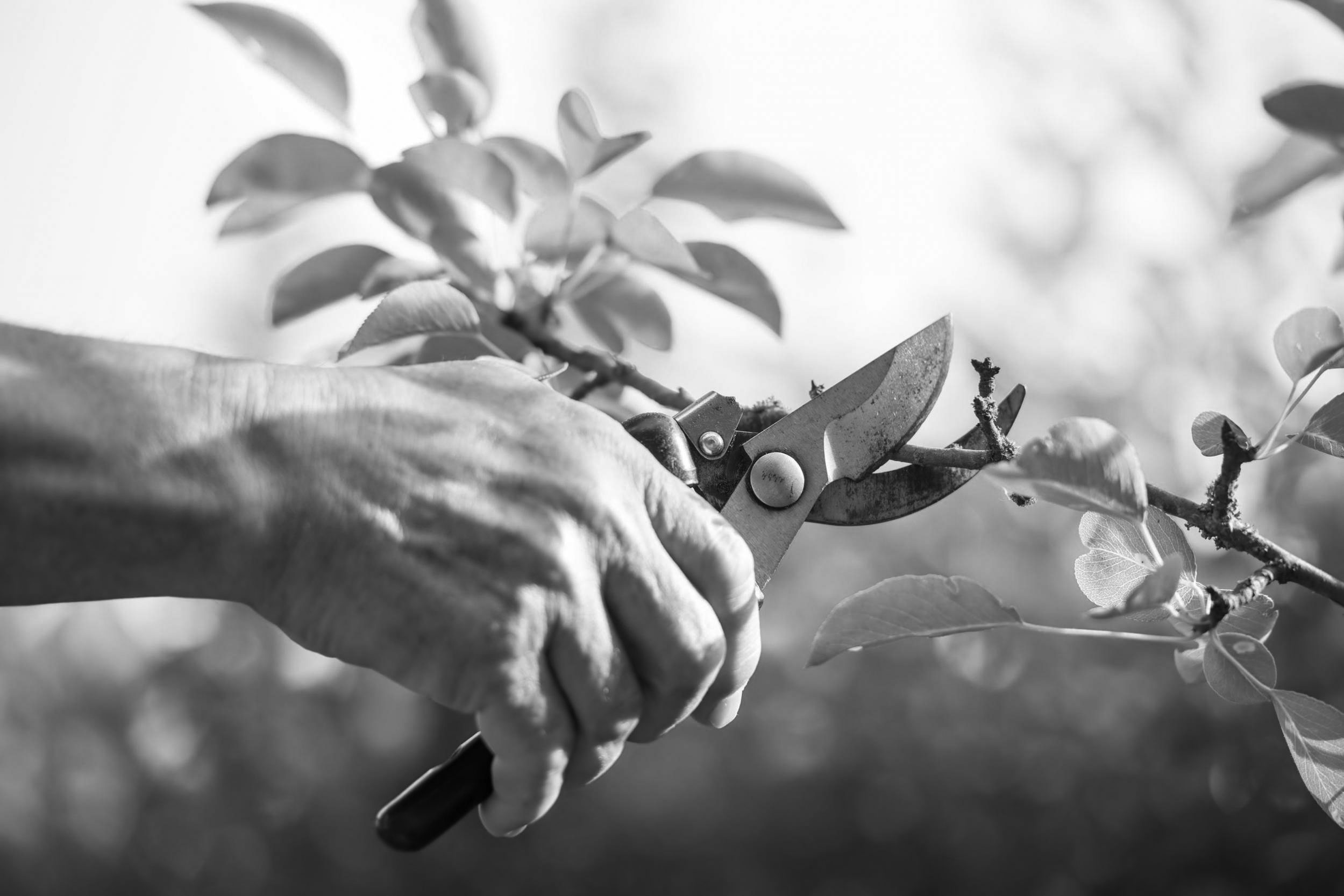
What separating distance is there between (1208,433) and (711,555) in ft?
1.16

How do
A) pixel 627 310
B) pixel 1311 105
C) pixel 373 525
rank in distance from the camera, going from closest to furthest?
pixel 1311 105 < pixel 373 525 < pixel 627 310

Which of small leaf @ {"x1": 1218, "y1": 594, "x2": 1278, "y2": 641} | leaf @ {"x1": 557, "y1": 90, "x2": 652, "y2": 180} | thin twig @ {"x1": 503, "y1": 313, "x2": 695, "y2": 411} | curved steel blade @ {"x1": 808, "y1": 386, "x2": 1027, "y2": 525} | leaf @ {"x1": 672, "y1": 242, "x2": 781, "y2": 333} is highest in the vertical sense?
leaf @ {"x1": 557, "y1": 90, "x2": 652, "y2": 180}

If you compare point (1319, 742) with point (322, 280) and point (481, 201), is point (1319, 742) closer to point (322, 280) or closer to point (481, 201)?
point (481, 201)

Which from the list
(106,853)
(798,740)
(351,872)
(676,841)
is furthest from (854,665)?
(106,853)

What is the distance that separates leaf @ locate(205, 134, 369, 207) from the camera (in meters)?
0.98

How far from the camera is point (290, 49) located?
104cm

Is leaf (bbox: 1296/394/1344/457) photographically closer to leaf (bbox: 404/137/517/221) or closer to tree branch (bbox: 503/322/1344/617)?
tree branch (bbox: 503/322/1344/617)

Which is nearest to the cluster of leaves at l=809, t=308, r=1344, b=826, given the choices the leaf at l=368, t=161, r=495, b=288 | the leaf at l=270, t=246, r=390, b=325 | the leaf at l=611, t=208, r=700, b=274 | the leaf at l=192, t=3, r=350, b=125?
the leaf at l=611, t=208, r=700, b=274

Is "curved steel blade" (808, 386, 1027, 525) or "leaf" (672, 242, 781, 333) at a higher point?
"leaf" (672, 242, 781, 333)

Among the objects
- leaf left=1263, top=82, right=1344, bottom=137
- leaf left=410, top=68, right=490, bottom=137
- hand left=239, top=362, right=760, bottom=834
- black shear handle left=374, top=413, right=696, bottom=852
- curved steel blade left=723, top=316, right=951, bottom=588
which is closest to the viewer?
leaf left=1263, top=82, right=1344, bottom=137

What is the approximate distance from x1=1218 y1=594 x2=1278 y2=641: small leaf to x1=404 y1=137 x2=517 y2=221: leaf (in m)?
0.64

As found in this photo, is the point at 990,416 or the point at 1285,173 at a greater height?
the point at 1285,173

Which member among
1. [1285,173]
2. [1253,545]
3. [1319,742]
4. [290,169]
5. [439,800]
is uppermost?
[1285,173]

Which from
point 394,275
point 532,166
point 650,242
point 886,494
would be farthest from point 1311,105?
point 394,275
